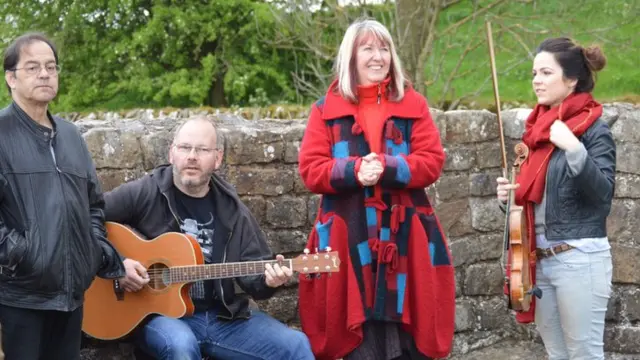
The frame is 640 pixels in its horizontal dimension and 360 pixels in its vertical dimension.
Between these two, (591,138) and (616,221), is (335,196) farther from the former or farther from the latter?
(616,221)

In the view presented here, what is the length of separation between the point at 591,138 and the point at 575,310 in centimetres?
74

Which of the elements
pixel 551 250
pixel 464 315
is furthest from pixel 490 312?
pixel 551 250

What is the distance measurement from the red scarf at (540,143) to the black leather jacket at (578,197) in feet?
0.14

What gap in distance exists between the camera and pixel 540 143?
4301mm

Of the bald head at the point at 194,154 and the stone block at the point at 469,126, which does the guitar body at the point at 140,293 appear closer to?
the bald head at the point at 194,154

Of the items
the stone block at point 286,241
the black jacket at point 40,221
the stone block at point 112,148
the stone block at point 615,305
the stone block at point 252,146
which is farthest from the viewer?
the stone block at point 615,305

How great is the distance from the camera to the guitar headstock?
4164 millimetres

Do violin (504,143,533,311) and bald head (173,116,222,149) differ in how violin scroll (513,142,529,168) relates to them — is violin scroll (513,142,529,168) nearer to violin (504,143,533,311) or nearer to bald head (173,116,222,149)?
violin (504,143,533,311)

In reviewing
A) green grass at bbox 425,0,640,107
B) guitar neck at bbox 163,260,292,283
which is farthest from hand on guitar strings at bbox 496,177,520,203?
green grass at bbox 425,0,640,107

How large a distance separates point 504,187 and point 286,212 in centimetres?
133

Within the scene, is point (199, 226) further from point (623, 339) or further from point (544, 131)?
point (623, 339)

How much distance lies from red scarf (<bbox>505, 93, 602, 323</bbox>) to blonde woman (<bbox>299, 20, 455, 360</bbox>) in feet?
1.23

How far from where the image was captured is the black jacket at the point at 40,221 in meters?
3.63

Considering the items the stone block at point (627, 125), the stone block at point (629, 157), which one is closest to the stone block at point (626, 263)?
the stone block at point (629, 157)
